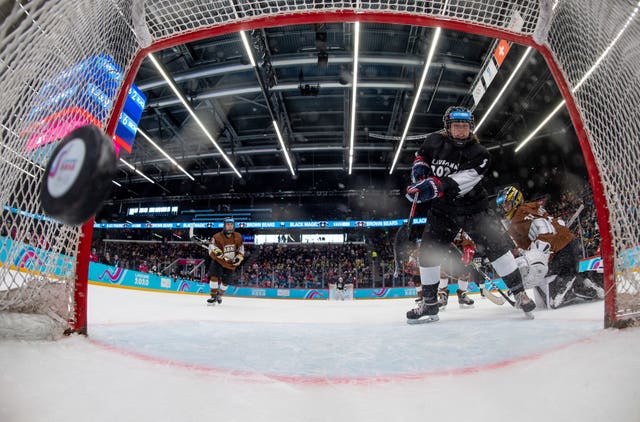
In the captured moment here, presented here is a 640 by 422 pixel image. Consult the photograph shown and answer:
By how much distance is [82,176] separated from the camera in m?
0.72

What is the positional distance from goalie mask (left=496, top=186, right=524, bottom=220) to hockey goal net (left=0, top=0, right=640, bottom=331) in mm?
1581

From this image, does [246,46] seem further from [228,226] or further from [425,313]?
[425,313]

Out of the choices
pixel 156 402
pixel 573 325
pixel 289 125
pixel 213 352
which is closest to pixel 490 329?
pixel 573 325

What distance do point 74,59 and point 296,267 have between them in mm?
15032

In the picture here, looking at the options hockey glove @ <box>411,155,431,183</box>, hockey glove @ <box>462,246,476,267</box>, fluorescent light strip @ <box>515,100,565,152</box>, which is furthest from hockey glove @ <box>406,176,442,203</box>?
fluorescent light strip @ <box>515,100,565,152</box>

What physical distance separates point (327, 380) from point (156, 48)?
73.6 inches

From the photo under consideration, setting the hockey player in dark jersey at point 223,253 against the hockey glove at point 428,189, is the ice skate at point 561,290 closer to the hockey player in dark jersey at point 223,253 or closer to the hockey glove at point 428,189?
the hockey glove at point 428,189

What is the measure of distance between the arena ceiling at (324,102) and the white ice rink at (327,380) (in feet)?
21.5

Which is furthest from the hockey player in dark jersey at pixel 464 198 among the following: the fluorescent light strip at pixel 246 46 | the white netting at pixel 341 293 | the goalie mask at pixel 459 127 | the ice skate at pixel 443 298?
the white netting at pixel 341 293

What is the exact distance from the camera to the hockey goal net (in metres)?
1.39

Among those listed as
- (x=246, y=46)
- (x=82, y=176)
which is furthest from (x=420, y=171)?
(x=246, y=46)

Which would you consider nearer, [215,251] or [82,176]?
[82,176]

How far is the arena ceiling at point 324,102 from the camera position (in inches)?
308

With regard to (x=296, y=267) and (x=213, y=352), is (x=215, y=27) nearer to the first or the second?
(x=213, y=352)
